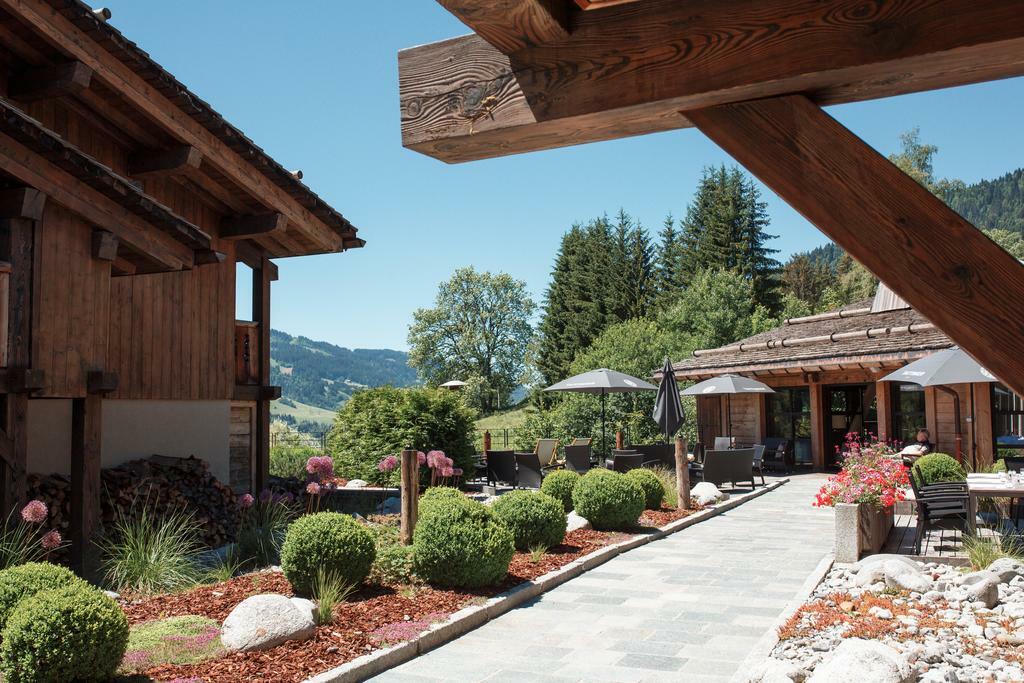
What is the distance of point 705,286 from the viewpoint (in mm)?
42281

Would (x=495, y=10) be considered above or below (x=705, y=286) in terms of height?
below

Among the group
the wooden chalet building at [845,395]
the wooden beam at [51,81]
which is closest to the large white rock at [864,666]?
the wooden beam at [51,81]

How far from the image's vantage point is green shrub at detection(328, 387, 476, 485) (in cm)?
1645

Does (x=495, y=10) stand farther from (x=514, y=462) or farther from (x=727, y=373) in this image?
(x=727, y=373)

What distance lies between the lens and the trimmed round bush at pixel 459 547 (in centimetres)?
730

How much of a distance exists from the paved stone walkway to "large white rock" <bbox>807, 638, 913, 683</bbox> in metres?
0.87

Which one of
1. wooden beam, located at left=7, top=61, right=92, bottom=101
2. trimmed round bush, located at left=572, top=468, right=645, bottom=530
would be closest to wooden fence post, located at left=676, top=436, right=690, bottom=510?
trimmed round bush, located at left=572, top=468, right=645, bottom=530

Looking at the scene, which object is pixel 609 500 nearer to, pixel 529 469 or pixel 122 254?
pixel 529 469

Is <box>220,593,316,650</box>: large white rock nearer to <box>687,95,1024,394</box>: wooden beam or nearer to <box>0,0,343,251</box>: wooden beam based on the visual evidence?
<box>687,95,1024,394</box>: wooden beam

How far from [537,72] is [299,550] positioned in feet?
17.9

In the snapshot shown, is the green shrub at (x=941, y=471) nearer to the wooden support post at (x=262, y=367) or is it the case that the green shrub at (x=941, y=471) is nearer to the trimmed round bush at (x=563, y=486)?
the trimmed round bush at (x=563, y=486)

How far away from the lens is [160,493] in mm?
10469

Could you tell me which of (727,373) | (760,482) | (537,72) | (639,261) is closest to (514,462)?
(760,482)

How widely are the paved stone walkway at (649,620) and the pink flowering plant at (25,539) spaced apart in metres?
3.53
